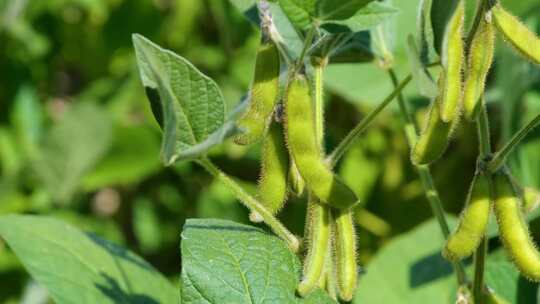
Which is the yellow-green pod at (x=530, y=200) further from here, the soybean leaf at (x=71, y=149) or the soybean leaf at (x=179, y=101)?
the soybean leaf at (x=71, y=149)

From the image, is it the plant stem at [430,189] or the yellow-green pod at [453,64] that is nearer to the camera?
the yellow-green pod at [453,64]

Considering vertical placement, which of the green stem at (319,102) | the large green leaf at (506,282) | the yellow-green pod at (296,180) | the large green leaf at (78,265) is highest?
the green stem at (319,102)

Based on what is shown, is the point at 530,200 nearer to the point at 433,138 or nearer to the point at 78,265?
the point at 433,138

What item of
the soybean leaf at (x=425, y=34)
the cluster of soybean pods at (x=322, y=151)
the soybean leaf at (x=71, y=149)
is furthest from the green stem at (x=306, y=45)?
the soybean leaf at (x=71, y=149)

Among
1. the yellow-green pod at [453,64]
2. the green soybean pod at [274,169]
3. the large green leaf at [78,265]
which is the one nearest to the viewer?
the yellow-green pod at [453,64]

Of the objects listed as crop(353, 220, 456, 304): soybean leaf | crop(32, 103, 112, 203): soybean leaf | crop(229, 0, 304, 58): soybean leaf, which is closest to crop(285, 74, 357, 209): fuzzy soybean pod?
crop(229, 0, 304, 58): soybean leaf

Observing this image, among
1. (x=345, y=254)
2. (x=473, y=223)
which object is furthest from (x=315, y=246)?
(x=473, y=223)
